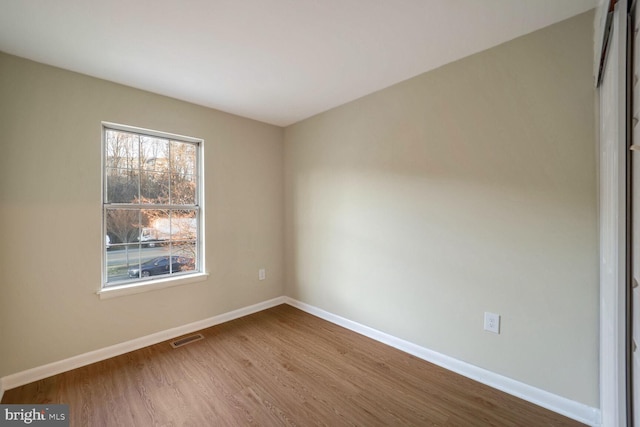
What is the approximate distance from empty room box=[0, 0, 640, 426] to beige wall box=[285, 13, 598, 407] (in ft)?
0.04

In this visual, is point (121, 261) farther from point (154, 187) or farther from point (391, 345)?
point (391, 345)

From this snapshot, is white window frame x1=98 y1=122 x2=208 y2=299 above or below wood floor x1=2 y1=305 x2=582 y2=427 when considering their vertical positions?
above

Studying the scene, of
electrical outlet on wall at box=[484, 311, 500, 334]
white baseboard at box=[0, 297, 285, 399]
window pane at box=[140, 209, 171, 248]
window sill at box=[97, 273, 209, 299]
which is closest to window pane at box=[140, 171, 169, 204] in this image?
window pane at box=[140, 209, 171, 248]

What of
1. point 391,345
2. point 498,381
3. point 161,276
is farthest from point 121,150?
point 498,381

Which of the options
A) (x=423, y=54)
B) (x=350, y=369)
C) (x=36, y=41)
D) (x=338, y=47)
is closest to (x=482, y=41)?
(x=423, y=54)

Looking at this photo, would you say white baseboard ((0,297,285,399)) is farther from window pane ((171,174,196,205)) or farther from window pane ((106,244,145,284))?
window pane ((171,174,196,205))

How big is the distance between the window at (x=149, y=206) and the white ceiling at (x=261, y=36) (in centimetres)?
58

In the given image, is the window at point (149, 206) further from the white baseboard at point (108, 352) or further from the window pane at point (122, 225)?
the white baseboard at point (108, 352)

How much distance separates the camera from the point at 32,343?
6.61ft

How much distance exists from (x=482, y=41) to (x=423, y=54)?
0.37 metres

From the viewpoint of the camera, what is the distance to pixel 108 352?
2.32 meters

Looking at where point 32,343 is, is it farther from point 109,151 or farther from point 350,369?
point 350,369

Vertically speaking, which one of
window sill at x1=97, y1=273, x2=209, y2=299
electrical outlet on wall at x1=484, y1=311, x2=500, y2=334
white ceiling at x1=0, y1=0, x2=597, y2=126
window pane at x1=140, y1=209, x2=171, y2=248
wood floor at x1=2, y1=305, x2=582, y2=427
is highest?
white ceiling at x1=0, y1=0, x2=597, y2=126

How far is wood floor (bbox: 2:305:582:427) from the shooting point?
165 centimetres
